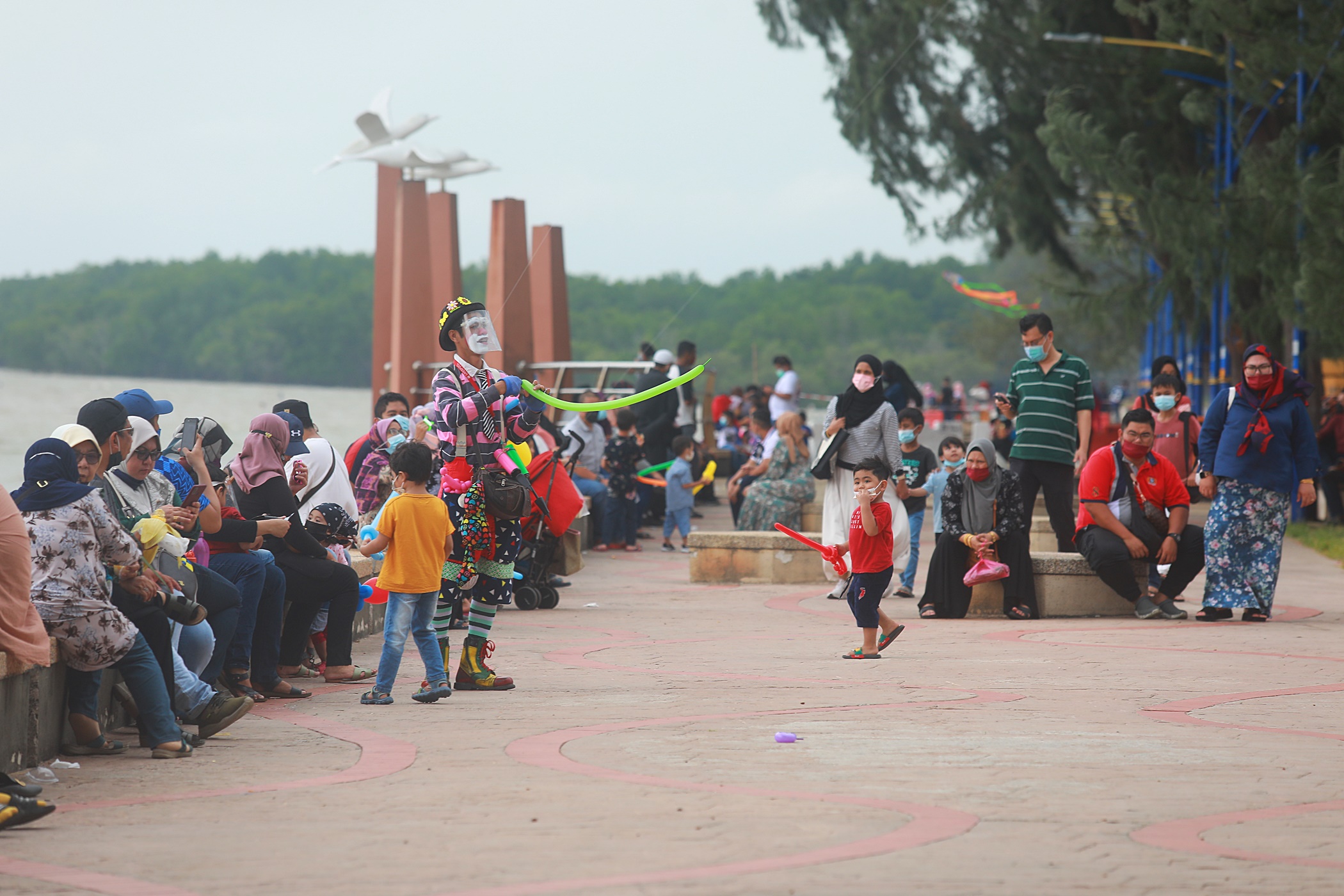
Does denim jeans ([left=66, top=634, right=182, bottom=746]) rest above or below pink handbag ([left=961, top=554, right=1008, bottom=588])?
below

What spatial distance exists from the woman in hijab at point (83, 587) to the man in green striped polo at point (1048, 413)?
683 centimetres

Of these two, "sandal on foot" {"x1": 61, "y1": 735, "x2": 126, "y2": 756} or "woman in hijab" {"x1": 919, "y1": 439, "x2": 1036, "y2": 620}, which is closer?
"sandal on foot" {"x1": 61, "y1": 735, "x2": 126, "y2": 756}

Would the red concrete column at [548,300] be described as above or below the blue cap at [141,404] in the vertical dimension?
above

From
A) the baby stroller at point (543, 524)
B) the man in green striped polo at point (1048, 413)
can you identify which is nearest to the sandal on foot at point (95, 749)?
the baby stroller at point (543, 524)

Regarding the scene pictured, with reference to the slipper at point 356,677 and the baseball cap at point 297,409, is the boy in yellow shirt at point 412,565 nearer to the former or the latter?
the slipper at point 356,677

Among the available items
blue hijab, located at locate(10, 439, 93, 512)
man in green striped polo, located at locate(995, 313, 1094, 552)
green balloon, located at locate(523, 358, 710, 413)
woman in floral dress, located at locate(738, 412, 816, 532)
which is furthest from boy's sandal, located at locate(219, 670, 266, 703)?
woman in floral dress, located at locate(738, 412, 816, 532)

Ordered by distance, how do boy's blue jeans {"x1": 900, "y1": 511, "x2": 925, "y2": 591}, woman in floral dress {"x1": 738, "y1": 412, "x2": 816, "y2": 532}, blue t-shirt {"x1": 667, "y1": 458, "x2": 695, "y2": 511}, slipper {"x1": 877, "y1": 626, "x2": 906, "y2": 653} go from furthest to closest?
1. blue t-shirt {"x1": 667, "y1": 458, "x2": 695, "y2": 511}
2. woman in floral dress {"x1": 738, "y1": 412, "x2": 816, "y2": 532}
3. boy's blue jeans {"x1": 900, "y1": 511, "x2": 925, "y2": 591}
4. slipper {"x1": 877, "y1": 626, "x2": 906, "y2": 653}

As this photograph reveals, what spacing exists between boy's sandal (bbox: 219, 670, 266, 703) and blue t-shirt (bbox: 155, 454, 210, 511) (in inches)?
35.0

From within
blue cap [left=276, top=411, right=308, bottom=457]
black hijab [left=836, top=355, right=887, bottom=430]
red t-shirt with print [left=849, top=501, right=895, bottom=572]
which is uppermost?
black hijab [left=836, top=355, right=887, bottom=430]

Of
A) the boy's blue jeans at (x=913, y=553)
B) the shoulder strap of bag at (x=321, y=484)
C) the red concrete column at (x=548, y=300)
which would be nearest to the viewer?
the shoulder strap of bag at (x=321, y=484)

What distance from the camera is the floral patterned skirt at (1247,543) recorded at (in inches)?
410

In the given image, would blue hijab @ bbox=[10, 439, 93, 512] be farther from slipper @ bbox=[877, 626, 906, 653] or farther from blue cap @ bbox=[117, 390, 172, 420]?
slipper @ bbox=[877, 626, 906, 653]

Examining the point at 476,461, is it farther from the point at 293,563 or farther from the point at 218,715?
the point at 218,715

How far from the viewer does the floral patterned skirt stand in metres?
10.4
